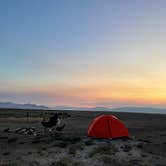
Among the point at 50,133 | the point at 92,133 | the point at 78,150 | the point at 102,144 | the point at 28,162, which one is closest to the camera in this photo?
the point at 28,162

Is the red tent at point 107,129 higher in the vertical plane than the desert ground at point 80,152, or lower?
higher

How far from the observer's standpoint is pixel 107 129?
23.2 metres

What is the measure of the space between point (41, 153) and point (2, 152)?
7.45 feet

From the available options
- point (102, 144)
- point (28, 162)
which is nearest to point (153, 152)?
point (102, 144)

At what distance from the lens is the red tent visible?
23.1m

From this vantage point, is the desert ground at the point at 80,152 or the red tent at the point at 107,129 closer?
the desert ground at the point at 80,152

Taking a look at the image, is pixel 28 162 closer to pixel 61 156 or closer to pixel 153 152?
pixel 61 156

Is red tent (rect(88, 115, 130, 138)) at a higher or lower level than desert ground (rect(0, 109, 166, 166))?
higher

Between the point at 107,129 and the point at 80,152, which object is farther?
the point at 107,129

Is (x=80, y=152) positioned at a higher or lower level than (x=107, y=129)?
lower

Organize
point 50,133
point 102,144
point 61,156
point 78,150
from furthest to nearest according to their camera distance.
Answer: point 50,133 → point 102,144 → point 78,150 → point 61,156

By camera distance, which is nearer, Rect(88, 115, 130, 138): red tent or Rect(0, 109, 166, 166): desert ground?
Rect(0, 109, 166, 166): desert ground

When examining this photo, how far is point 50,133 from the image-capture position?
26531mm

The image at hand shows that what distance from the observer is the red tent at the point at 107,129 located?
75.8 ft
